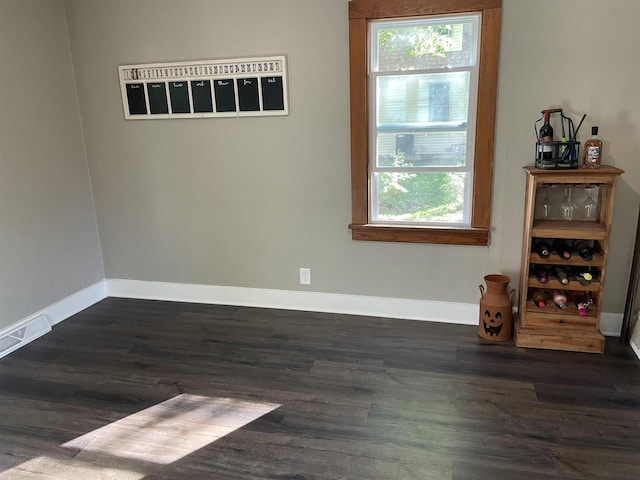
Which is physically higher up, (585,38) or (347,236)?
(585,38)

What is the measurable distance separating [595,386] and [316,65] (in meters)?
2.50

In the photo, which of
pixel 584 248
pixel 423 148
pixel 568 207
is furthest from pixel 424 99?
pixel 584 248

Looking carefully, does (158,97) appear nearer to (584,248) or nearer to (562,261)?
(562,261)

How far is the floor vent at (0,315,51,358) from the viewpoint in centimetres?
298

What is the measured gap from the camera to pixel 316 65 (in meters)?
3.06

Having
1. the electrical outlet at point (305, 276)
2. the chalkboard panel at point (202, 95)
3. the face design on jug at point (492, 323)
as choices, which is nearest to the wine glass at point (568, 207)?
the face design on jug at point (492, 323)

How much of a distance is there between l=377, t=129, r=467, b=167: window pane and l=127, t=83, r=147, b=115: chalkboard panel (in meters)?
1.77

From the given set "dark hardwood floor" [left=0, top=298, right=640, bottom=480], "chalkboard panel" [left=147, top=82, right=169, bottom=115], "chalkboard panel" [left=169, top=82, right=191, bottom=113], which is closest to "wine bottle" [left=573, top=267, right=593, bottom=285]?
"dark hardwood floor" [left=0, top=298, right=640, bottom=480]

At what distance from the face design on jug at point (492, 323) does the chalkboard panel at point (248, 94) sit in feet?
6.79

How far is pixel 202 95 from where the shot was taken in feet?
10.8

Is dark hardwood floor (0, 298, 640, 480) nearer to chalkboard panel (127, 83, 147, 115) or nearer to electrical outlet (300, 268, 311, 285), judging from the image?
electrical outlet (300, 268, 311, 285)

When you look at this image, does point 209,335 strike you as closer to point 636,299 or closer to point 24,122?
point 24,122

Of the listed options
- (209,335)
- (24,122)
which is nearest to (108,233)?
(24,122)

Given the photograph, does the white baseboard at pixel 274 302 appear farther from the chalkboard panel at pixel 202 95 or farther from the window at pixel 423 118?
the chalkboard panel at pixel 202 95
